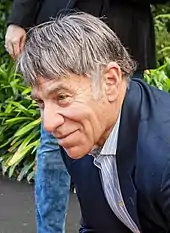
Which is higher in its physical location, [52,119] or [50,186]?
[52,119]

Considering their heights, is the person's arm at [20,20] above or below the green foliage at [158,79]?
above

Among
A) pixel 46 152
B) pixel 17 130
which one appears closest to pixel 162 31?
pixel 17 130

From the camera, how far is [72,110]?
261cm

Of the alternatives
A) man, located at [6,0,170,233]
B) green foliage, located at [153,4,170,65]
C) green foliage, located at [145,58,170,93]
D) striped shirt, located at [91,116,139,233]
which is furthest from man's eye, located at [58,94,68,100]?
green foliage, located at [153,4,170,65]

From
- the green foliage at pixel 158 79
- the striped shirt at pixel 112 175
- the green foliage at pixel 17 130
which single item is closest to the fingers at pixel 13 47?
the striped shirt at pixel 112 175

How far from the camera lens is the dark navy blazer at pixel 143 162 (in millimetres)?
2652

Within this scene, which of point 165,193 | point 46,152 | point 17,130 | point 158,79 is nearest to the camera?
point 165,193

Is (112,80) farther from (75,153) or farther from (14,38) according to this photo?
(14,38)

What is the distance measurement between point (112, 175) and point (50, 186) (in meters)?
1.27

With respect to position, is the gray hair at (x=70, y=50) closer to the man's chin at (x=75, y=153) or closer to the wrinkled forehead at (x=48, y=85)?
the wrinkled forehead at (x=48, y=85)

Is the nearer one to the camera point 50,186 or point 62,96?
point 62,96

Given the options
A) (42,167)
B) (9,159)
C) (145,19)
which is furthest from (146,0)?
(9,159)

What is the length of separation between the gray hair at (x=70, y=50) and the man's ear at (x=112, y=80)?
25mm

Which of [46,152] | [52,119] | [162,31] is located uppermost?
[52,119]
